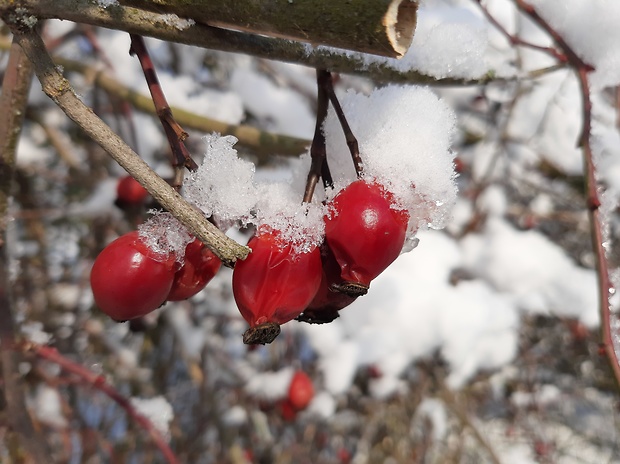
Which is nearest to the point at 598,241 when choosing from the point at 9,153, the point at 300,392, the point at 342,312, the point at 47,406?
the point at 9,153

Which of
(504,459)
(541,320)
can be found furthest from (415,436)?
(541,320)

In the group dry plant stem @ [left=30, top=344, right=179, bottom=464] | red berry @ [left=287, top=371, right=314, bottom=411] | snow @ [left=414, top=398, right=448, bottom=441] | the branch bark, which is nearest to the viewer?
the branch bark

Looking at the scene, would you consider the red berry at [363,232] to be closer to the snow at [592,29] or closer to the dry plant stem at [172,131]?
the dry plant stem at [172,131]

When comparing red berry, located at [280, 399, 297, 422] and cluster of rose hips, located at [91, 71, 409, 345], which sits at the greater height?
red berry, located at [280, 399, 297, 422]

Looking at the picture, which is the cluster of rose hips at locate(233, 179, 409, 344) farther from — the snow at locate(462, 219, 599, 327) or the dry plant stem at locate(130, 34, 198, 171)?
the snow at locate(462, 219, 599, 327)

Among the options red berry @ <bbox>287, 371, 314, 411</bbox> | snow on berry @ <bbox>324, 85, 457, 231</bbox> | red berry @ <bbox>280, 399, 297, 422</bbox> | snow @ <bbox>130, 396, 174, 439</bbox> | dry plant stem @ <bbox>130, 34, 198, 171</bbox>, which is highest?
red berry @ <bbox>287, 371, 314, 411</bbox>

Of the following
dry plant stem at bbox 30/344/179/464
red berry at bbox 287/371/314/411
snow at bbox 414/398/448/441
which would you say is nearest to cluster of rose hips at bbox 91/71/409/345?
dry plant stem at bbox 30/344/179/464

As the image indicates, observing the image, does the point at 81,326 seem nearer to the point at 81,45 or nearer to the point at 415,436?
the point at 81,45
